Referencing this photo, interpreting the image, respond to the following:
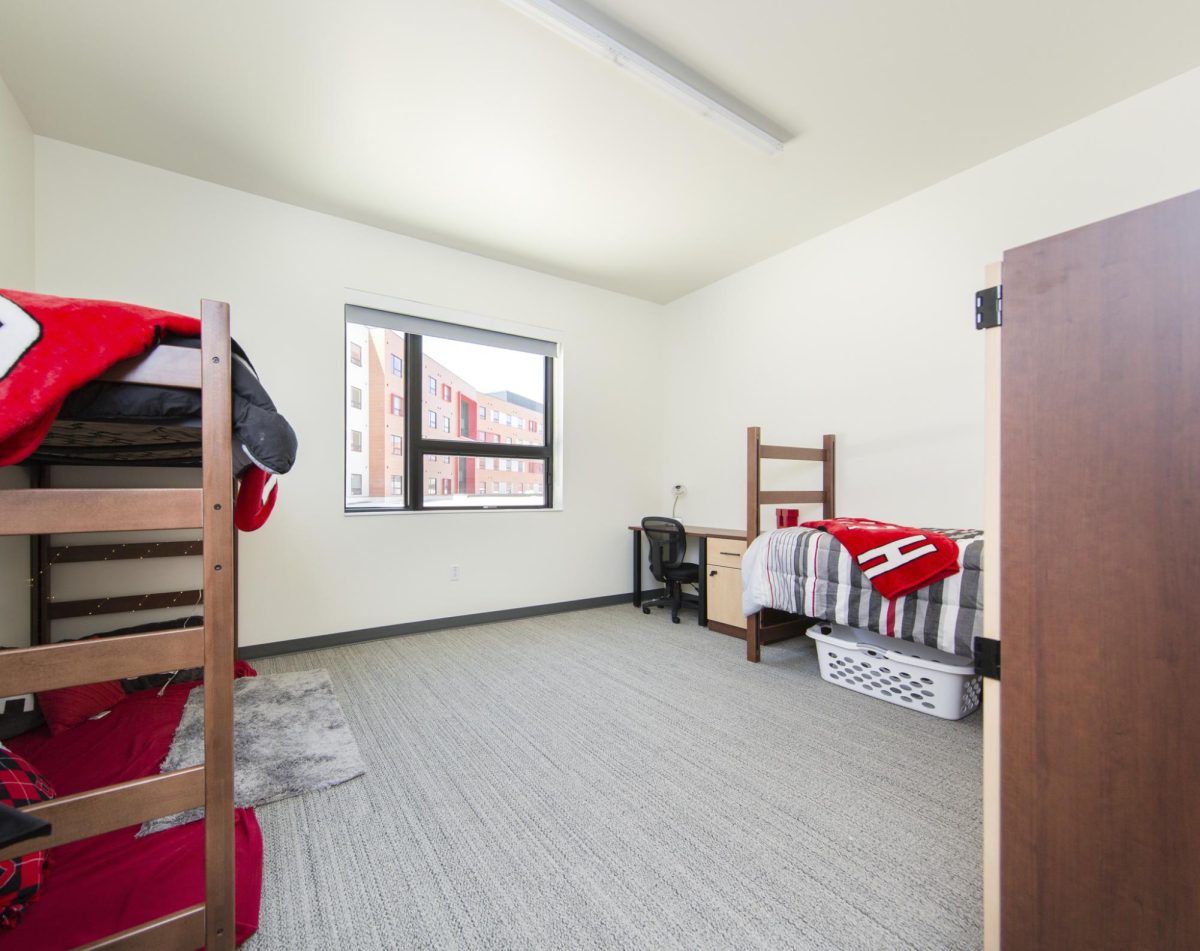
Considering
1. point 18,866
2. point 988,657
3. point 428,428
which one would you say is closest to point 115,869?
point 18,866

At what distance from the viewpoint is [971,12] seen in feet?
5.97

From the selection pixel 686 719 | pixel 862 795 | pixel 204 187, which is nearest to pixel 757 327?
pixel 686 719

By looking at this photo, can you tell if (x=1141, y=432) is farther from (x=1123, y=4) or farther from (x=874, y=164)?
(x=874, y=164)

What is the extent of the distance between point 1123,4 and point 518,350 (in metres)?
3.34

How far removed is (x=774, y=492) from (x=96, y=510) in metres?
2.95

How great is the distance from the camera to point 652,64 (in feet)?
6.60

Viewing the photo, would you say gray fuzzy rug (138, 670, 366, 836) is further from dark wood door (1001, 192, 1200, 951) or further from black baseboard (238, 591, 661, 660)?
dark wood door (1001, 192, 1200, 951)

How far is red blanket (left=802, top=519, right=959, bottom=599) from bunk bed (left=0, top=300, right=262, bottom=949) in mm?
2327

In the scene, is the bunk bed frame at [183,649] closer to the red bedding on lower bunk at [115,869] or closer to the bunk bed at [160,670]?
the bunk bed at [160,670]

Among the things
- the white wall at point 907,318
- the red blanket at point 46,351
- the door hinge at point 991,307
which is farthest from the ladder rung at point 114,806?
the white wall at point 907,318

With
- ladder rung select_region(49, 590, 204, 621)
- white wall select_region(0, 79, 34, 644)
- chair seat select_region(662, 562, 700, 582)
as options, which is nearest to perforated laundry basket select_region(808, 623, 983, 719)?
Result: chair seat select_region(662, 562, 700, 582)

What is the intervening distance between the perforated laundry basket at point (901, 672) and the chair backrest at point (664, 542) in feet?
3.97

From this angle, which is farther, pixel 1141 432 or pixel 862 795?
pixel 862 795

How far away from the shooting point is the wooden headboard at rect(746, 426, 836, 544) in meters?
2.98
